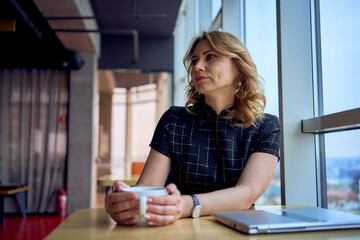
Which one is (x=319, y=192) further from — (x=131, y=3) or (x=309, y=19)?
(x=131, y=3)

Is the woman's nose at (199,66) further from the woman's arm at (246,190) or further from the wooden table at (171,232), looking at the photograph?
the wooden table at (171,232)

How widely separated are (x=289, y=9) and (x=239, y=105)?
62cm

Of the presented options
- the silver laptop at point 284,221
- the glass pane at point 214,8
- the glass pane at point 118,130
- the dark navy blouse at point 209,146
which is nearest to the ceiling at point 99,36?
the glass pane at point 214,8

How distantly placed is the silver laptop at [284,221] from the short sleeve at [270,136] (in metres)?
0.41

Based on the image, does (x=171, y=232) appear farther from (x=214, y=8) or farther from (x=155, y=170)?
(x=214, y=8)

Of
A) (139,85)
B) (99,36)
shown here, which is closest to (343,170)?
(99,36)

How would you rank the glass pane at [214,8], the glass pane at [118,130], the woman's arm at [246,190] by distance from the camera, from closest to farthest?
the woman's arm at [246,190] → the glass pane at [214,8] → the glass pane at [118,130]

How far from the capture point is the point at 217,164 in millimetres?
1425

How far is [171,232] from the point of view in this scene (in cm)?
80

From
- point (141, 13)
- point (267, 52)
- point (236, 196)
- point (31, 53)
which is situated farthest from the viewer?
point (31, 53)

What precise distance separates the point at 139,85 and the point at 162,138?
846 centimetres

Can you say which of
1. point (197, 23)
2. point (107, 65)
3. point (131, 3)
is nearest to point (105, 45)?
point (107, 65)

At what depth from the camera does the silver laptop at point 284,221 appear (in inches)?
30.6

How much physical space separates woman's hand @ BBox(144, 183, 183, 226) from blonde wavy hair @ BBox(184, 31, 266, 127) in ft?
2.16
